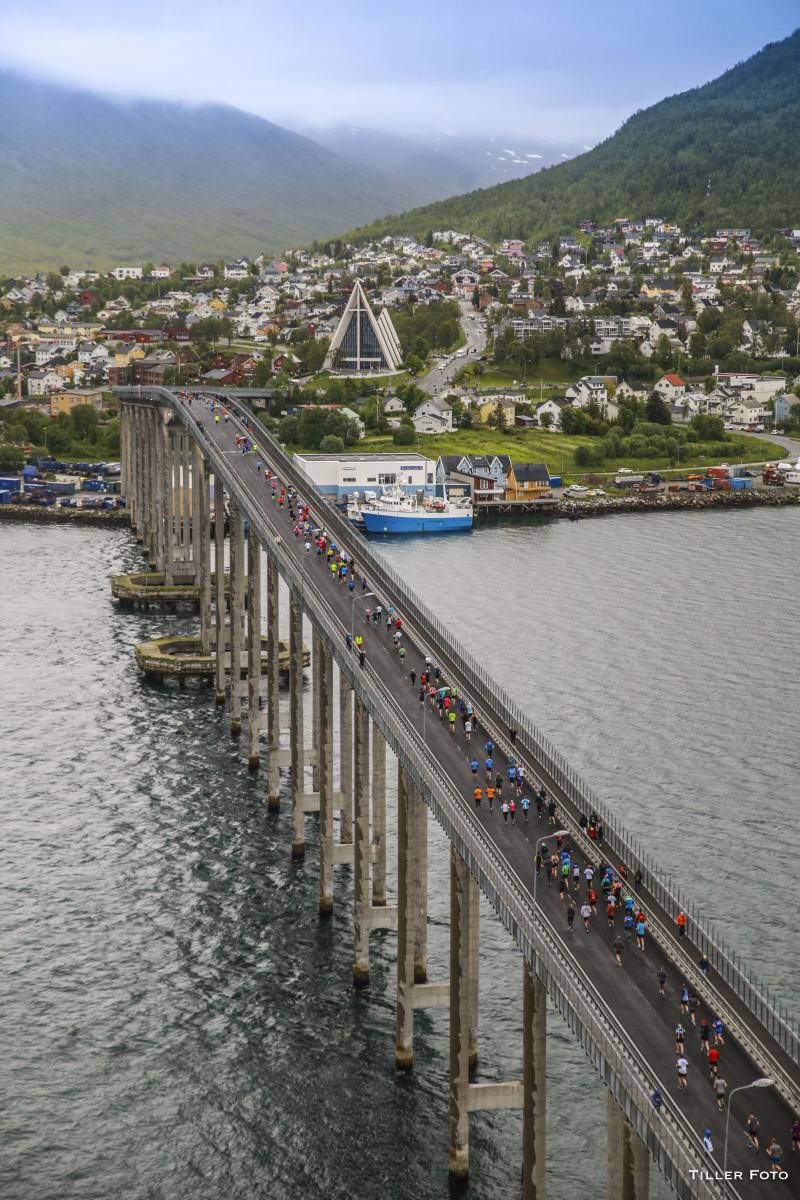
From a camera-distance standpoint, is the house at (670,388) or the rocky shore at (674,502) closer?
the rocky shore at (674,502)

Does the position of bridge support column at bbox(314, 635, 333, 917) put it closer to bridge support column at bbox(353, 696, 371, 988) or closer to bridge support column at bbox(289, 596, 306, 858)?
bridge support column at bbox(353, 696, 371, 988)

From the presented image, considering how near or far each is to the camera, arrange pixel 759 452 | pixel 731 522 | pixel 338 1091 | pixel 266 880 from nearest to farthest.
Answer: pixel 338 1091 → pixel 266 880 → pixel 731 522 → pixel 759 452

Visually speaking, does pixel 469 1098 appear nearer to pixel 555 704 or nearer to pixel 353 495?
pixel 555 704

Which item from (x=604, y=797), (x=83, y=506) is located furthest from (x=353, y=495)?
(x=604, y=797)

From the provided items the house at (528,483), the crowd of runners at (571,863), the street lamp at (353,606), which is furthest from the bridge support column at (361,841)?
the house at (528,483)

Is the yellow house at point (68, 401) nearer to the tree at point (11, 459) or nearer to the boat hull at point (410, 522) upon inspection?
the tree at point (11, 459)

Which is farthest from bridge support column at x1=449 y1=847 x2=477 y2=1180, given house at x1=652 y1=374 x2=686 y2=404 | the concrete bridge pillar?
house at x1=652 y1=374 x2=686 y2=404

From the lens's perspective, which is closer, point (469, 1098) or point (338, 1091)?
point (469, 1098)
